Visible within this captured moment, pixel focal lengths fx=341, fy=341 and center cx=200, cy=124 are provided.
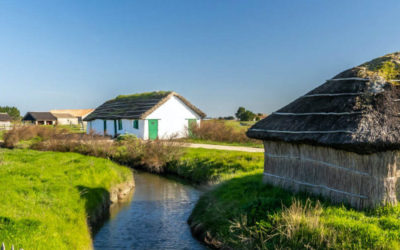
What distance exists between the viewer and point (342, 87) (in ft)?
32.2

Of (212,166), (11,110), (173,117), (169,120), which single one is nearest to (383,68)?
(212,166)

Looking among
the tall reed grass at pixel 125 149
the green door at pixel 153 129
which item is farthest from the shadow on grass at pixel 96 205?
the green door at pixel 153 129

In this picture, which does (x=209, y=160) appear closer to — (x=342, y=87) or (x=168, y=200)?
(x=168, y=200)

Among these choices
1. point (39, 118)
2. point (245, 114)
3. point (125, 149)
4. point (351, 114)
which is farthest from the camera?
point (39, 118)

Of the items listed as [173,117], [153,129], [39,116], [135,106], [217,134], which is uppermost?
[39,116]

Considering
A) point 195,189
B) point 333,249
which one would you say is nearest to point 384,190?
point 333,249

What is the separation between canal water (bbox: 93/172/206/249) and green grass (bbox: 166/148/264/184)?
1130 mm

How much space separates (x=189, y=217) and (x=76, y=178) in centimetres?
496

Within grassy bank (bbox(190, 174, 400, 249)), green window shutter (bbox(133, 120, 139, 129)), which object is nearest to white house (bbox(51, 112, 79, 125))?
green window shutter (bbox(133, 120, 139, 129))

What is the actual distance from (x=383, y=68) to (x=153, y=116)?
22.3 meters

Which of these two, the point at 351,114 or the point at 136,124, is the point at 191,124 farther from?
the point at 351,114

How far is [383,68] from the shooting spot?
32.1 feet

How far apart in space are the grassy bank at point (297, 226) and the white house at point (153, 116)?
62.6 ft

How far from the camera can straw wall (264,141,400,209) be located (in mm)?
8094
